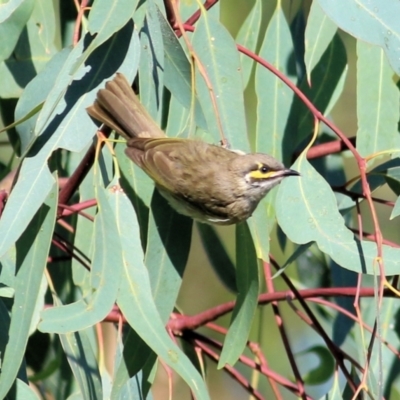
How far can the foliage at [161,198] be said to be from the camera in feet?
7.51

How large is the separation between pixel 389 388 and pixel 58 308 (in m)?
1.50

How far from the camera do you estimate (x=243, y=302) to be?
2.54m

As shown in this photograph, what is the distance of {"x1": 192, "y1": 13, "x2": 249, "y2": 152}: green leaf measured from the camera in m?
2.60

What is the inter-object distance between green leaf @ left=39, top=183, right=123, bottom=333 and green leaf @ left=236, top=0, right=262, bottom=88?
843 mm

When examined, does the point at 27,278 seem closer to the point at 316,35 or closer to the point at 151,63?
the point at 151,63

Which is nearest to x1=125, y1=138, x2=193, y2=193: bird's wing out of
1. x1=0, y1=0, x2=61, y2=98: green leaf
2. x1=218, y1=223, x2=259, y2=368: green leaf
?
x1=218, y1=223, x2=259, y2=368: green leaf

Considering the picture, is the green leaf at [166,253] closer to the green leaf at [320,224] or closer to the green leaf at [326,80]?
the green leaf at [320,224]

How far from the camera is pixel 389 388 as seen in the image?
3104 millimetres

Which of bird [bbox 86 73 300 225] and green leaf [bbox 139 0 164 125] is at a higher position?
green leaf [bbox 139 0 164 125]

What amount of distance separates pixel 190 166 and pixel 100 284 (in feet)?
2.59

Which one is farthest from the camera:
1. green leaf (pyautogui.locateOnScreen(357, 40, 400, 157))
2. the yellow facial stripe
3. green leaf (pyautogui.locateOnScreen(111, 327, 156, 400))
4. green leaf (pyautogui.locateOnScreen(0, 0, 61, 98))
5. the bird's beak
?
green leaf (pyautogui.locateOnScreen(0, 0, 61, 98))

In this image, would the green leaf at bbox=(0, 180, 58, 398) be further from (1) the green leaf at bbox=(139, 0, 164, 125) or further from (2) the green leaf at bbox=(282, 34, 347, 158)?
(2) the green leaf at bbox=(282, 34, 347, 158)

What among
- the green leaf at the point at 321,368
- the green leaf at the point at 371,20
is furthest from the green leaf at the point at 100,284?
the green leaf at the point at 321,368

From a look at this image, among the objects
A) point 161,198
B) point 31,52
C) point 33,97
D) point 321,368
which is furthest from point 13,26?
point 321,368
